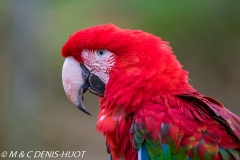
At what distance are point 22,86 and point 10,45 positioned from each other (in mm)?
383

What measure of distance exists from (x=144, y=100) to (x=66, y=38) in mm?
2003

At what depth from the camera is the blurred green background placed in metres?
3.40

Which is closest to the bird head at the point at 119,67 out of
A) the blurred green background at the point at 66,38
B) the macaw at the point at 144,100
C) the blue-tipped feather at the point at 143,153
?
the macaw at the point at 144,100

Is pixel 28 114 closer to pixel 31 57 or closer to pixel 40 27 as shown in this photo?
pixel 31 57

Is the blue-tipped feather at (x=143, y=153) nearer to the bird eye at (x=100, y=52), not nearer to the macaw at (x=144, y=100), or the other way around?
the macaw at (x=144, y=100)

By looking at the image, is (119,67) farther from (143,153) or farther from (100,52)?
(143,153)

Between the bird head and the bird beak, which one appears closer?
the bird head

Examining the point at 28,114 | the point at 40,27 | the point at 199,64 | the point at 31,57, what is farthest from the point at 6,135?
the point at 199,64

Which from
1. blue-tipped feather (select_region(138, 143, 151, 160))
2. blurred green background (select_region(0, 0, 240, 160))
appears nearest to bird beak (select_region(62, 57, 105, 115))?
blue-tipped feather (select_region(138, 143, 151, 160))

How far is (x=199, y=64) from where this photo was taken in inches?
150

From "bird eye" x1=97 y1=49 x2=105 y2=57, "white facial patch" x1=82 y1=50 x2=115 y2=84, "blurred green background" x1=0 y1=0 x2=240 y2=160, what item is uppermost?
"bird eye" x1=97 y1=49 x2=105 y2=57

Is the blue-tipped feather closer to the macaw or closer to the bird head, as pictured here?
the macaw

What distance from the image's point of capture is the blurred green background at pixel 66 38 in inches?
134

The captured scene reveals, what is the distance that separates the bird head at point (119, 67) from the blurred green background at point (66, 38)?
181 centimetres
